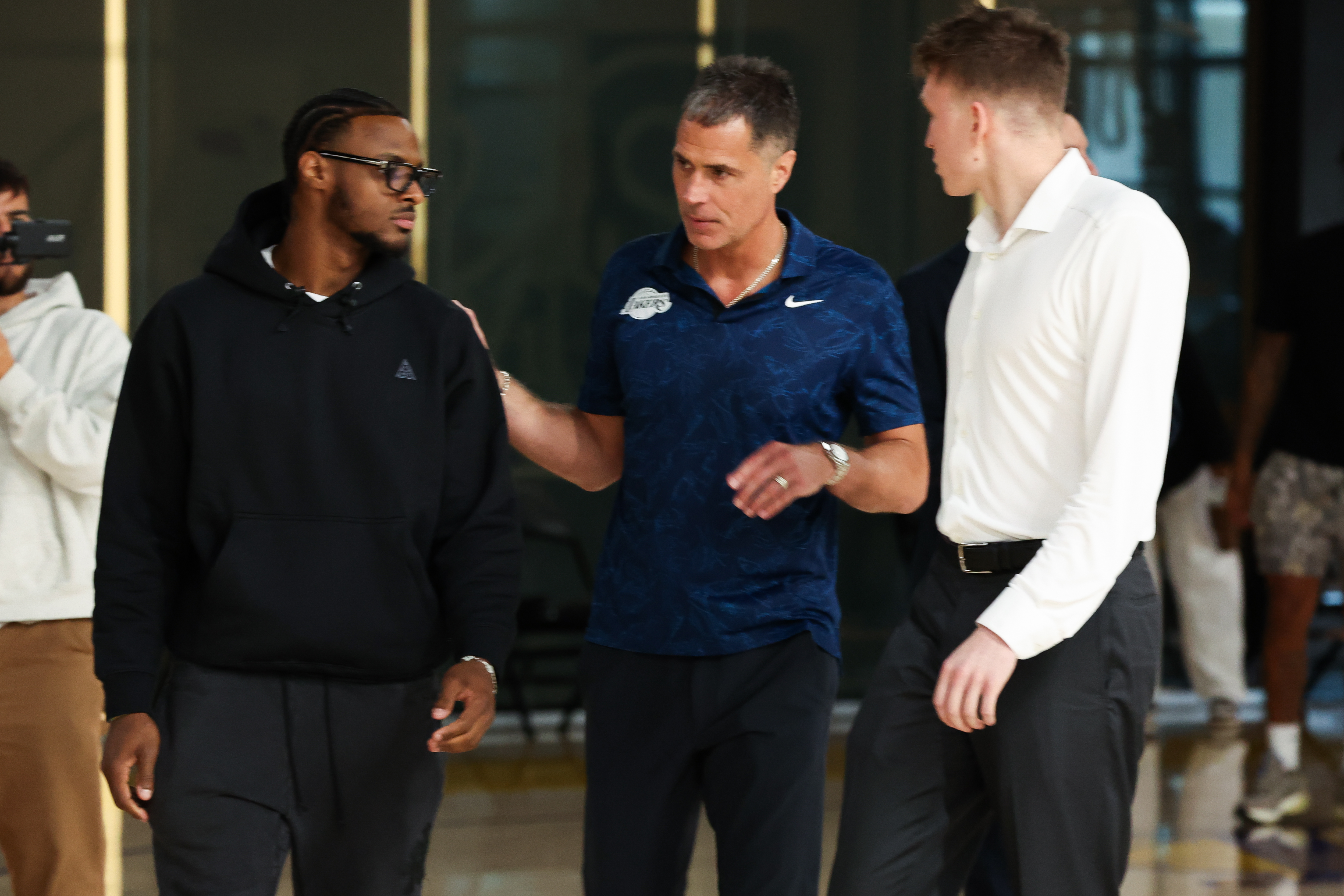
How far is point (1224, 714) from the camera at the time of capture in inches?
257

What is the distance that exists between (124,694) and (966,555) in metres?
1.20

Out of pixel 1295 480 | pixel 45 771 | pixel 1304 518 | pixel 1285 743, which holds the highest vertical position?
pixel 1295 480

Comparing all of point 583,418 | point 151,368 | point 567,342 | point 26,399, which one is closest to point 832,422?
point 583,418

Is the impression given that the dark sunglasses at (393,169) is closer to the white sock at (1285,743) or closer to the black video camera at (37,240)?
the black video camera at (37,240)

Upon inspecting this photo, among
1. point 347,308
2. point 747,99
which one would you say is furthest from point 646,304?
point 347,308

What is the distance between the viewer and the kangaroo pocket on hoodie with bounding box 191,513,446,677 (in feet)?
6.93

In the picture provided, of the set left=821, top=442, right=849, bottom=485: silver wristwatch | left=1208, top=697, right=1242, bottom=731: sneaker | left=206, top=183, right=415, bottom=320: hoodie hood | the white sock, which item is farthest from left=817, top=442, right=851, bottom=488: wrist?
left=1208, top=697, right=1242, bottom=731: sneaker

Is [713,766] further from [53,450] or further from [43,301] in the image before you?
[43,301]

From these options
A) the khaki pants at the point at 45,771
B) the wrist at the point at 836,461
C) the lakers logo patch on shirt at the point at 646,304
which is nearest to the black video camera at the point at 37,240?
the khaki pants at the point at 45,771

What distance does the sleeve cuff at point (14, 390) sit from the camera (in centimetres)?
291

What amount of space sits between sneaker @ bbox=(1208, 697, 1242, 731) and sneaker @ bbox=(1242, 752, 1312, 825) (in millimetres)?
1694

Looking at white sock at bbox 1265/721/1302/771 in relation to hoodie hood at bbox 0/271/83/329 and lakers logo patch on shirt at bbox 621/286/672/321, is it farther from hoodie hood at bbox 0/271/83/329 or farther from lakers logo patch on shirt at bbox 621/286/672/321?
hoodie hood at bbox 0/271/83/329

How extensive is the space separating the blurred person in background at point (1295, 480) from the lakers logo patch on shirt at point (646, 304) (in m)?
2.84

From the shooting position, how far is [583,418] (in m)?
2.75
